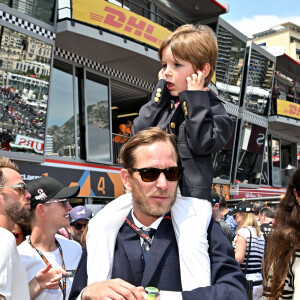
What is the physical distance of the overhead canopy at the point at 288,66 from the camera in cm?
2598

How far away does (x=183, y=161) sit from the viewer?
2117mm

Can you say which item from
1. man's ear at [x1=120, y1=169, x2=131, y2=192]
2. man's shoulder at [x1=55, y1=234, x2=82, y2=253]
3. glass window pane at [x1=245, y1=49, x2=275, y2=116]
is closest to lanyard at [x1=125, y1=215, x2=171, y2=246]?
man's ear at [x1=120, y1=169, x2=131, y2=192]

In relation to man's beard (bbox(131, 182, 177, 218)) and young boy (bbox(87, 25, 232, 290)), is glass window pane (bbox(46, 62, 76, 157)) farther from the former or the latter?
man's beard (bbox(131, 182, 177, 218))

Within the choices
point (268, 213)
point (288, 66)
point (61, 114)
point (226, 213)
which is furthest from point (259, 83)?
point (268, 213)

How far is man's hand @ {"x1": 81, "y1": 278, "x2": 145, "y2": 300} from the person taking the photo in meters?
1.56

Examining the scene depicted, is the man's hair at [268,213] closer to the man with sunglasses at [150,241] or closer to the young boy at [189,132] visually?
the young boy at [189,132]

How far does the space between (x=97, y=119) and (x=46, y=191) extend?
1047 cm

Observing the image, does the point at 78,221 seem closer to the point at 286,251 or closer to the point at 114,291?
the point at 286,251

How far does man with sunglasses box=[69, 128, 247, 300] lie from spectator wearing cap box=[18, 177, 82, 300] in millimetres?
1645

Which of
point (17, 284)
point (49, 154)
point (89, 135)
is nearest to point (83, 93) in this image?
point (89, 135)

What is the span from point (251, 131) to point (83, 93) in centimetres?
1113

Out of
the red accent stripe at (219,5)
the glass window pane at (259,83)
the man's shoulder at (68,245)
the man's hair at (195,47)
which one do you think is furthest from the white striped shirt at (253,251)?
the glass window pane at (259,83)

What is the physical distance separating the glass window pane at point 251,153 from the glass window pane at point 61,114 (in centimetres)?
1055

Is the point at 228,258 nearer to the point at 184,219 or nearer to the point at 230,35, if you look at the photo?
the point at 184,219
